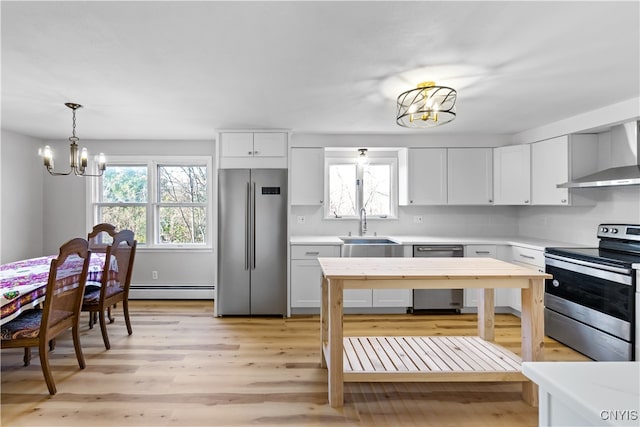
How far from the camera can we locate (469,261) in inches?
99.2

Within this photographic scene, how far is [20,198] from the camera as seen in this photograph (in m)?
4.21

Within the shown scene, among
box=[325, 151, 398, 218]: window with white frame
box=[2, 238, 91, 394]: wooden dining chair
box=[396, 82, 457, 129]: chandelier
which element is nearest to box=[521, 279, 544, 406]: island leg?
box=[396, 82, 457, 129]: chandelier

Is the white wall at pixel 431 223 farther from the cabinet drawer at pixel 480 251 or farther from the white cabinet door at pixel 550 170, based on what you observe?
the white cabinet door at pixel 550 170

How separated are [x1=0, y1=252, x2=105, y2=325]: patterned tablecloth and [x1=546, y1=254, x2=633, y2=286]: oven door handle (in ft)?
13.2

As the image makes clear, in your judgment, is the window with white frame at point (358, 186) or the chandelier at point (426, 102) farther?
the window with white frame at point (358, 186)

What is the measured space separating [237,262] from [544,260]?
123 inches

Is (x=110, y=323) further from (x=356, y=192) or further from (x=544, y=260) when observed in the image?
(x=544, y=260)

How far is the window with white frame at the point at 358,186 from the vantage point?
4660 mm

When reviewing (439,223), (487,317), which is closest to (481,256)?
(439,223)

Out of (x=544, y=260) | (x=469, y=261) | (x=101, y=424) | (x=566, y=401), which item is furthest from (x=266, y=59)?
(x=544, y=260)

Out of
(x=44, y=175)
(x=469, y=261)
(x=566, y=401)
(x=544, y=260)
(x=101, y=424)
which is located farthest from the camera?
(x=44, y=175)

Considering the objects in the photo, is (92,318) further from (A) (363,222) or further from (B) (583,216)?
(B) (583,216)

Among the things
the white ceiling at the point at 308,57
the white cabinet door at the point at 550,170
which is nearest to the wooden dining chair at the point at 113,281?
the white ceiling at the point at 308,57

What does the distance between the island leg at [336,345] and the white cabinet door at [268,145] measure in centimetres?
226
